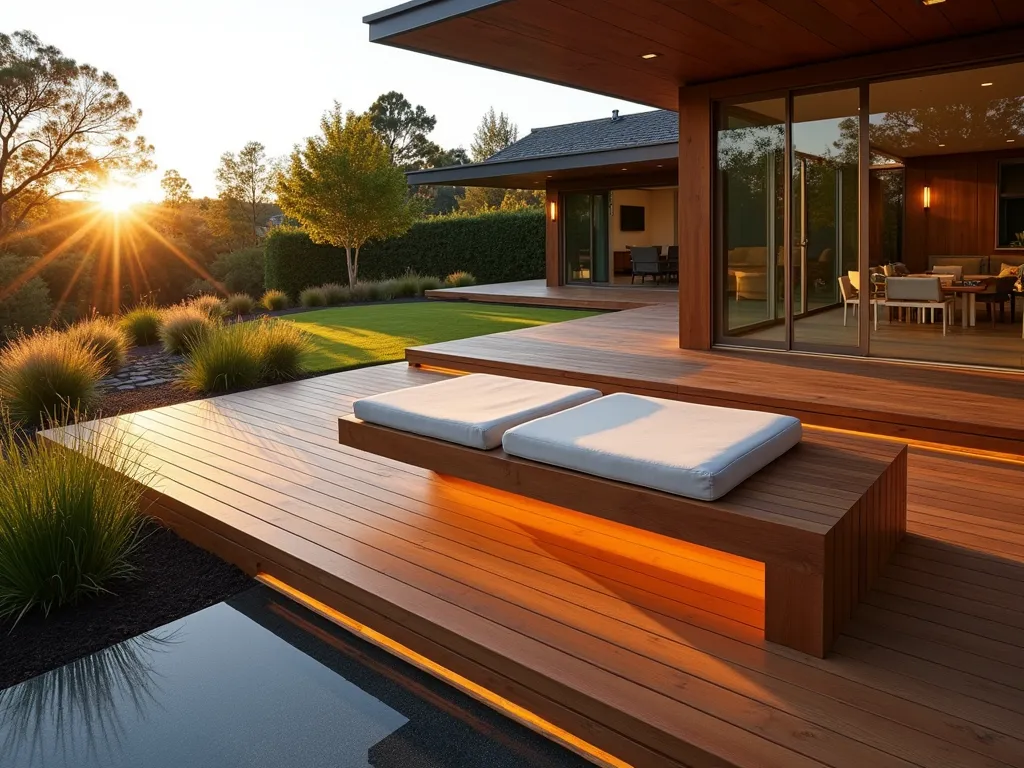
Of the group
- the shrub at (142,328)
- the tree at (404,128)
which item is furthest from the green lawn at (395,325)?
the tree at (404,128)

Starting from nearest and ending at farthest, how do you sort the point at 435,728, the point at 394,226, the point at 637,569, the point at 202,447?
the point at 435,728
the point at 637,569
the point at 202,447
the point at 394,226

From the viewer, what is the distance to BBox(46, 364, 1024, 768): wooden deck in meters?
2.15

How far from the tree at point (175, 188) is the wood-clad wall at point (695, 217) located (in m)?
33.5

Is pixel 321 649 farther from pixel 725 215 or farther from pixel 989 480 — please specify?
pixel 725 215

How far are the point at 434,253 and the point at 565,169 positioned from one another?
8.10 meters

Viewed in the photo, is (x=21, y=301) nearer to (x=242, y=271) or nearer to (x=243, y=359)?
(x=242, y=271)

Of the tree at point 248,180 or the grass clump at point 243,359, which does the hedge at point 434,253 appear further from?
the tree at point 248,180

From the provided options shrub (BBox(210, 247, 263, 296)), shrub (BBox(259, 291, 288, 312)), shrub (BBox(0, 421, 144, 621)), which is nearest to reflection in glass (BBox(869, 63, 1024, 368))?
shrub (BBox(0, 421, 144, 621))

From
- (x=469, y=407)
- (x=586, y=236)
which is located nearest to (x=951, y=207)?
(x=586, y=236)

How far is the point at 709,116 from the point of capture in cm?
739

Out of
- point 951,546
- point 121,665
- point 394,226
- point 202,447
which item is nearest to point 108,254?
point 394,226

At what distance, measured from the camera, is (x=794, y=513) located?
Answer: 254 cm

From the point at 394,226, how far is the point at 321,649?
56.1 feet

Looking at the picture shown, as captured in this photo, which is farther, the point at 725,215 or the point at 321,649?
the point at 725,215
